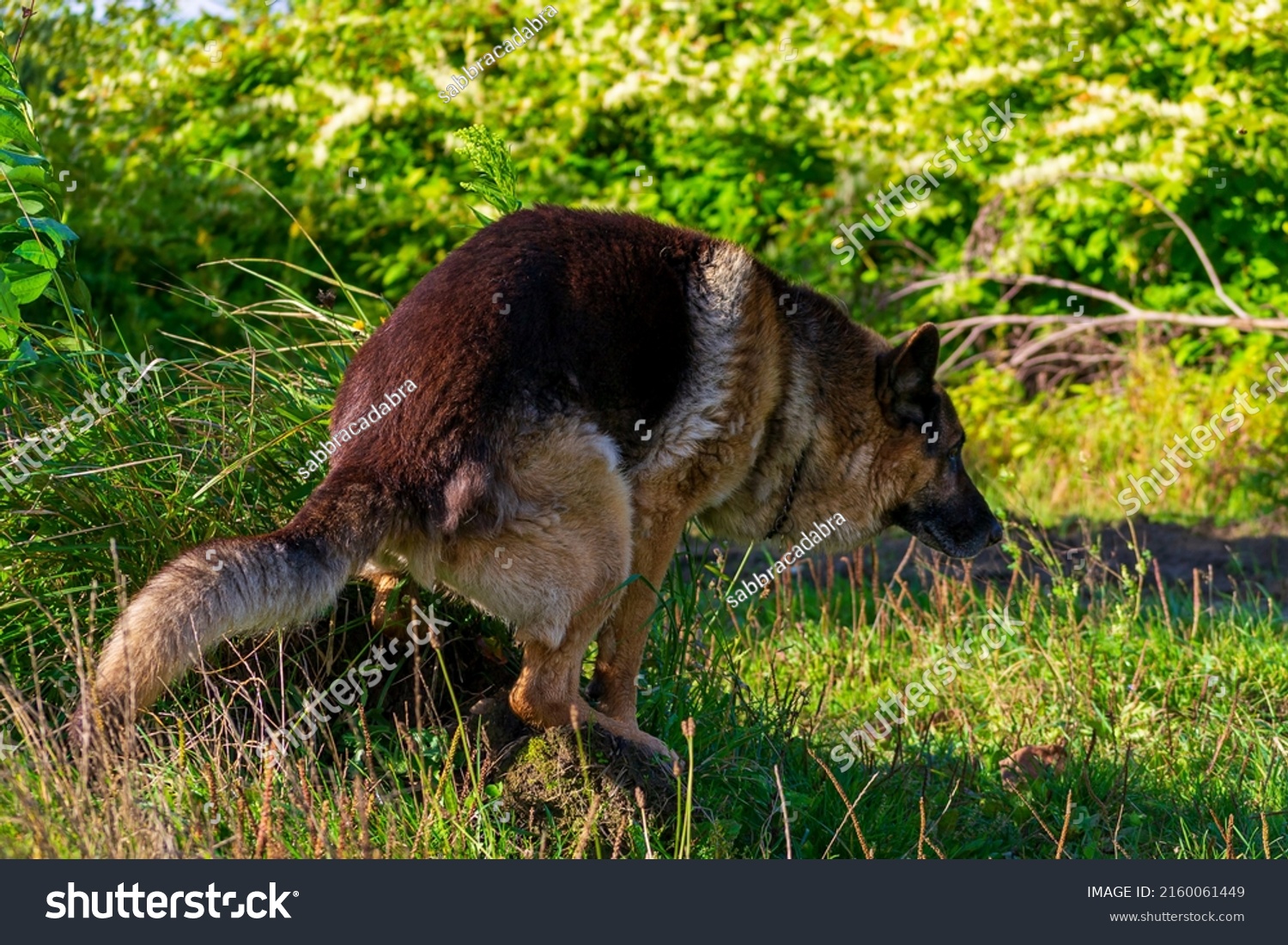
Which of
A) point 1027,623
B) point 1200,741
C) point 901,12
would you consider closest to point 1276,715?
point 1200,741

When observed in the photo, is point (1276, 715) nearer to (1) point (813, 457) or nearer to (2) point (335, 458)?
(1) point (813, 457)

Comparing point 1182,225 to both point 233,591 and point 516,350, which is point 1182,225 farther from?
point 233,591

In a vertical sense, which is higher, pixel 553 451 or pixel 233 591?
pixel 553 451

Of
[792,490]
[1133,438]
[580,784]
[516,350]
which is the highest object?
[516,350]

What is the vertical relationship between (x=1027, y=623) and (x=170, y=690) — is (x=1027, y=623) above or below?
below

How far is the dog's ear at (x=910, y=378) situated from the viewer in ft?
16.1

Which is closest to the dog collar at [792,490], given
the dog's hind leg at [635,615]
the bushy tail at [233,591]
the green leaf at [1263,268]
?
the dog's hind leg at [635,615]

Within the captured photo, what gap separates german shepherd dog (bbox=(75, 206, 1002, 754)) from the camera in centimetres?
350

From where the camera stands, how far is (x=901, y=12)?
384 inches

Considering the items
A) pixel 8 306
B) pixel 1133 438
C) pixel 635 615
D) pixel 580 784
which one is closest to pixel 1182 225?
pixel 1133 438

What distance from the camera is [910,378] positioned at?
16.4 feet

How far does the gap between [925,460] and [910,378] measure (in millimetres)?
335

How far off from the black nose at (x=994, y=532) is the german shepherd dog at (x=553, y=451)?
813 millimetres

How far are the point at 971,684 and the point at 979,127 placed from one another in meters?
4.88
